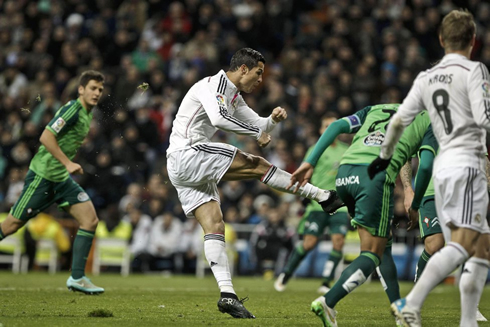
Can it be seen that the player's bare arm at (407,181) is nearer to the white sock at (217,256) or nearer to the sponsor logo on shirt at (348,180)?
the sponsor logo on shirt at (348,180)

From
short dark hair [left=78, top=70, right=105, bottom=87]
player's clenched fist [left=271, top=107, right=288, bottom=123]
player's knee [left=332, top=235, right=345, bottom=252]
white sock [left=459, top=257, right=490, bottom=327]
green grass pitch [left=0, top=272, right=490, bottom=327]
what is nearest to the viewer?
white sock [left=459, top=257, right=490, bottom=327]

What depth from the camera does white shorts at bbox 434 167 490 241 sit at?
5246 mm

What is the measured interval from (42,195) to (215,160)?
3.56m

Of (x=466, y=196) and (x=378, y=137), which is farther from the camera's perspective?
(x=378, y=137)

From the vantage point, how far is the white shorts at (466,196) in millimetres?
5246

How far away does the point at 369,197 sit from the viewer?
6.26 m

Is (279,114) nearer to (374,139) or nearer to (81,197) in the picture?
(374,139)

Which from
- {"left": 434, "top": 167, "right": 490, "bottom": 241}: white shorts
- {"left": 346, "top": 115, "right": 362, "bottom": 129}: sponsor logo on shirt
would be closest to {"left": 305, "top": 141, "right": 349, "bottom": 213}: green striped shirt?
{"left": 346, "top": 115, "right": 362, "bottom": 129}: sponsor logo on shirt

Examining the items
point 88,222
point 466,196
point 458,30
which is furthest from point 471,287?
point 88,222

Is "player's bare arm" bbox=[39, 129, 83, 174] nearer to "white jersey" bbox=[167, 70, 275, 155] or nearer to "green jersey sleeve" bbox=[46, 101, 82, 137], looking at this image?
"green jersey sleeve" bbox=[46, 101, 82, 137]

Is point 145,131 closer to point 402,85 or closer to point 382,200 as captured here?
point 402,85

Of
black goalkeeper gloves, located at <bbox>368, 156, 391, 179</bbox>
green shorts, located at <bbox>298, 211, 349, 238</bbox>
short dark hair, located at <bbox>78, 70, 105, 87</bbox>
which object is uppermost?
short dark hair, located at <bbox>78, 70, 105, 87</bbox>

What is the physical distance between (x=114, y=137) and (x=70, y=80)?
2490 mm

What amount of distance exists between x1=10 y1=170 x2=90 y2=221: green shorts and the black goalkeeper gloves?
509 centimetres
